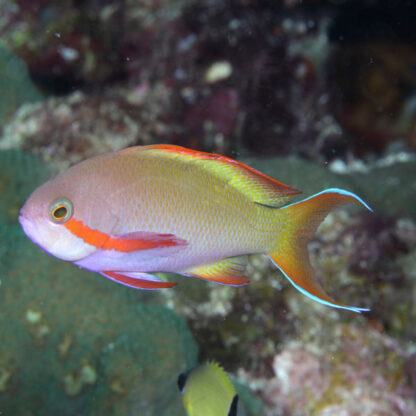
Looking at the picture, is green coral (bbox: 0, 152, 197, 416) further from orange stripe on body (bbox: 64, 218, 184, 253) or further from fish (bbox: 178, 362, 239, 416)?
orange stripe on body (bbox: 64, 218, 184, 253)

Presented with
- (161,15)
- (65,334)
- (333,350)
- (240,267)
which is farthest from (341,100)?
(65,334)

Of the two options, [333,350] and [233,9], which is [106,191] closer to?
[333,350]

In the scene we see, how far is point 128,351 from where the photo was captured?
2.88 meters

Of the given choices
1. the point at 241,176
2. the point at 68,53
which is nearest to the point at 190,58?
the point at 68,53

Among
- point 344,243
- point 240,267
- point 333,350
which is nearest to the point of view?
point 240,267

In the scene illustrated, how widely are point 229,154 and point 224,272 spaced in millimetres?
3835

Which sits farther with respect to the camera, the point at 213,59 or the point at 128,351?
the point at 213,59

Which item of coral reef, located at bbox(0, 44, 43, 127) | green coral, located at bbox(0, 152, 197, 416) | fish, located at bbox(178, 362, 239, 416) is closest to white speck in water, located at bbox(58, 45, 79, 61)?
coral reef, located at bbox(0, 44, 43, 127)

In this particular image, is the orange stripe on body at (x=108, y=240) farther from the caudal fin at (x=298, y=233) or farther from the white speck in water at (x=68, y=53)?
the white speck in water at (x=68, y=53)

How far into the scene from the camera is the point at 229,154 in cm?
562

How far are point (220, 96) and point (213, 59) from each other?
1.82 feet

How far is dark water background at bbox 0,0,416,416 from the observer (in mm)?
2881

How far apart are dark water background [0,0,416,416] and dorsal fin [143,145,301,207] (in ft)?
5.39

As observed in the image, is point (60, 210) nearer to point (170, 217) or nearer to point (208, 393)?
point (170, 217)
